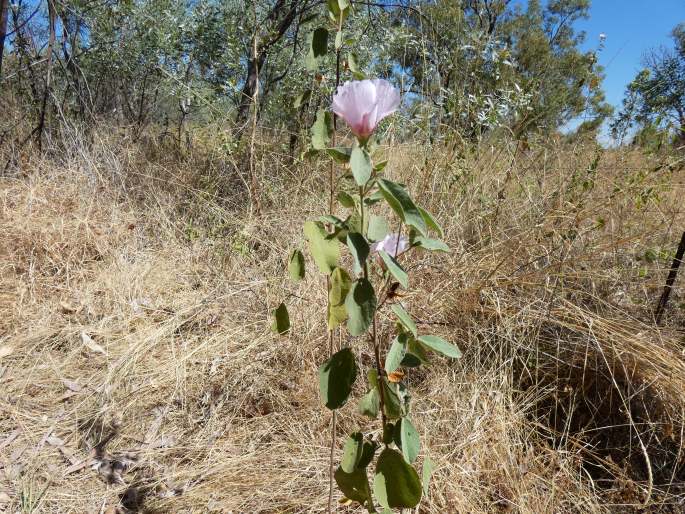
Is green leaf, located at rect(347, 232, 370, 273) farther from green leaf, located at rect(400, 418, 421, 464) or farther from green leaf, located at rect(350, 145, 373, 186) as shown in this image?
green leaf, located at rect(400, 418, 421, 464)

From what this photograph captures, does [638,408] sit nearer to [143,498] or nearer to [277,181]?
[143,498]

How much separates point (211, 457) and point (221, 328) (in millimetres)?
651

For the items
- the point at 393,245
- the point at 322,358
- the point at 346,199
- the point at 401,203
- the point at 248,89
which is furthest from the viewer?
the point at 248,89

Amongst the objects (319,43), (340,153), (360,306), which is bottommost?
(360,306)

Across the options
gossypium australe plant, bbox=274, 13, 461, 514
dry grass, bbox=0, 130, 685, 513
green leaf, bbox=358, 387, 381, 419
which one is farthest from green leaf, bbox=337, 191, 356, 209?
dry grass, bbox=0, 130, 685, 513

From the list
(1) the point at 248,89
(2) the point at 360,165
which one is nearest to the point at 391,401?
(2) the point at 360,165

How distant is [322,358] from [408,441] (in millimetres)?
1020

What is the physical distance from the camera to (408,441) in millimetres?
773

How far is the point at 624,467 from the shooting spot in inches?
52.8

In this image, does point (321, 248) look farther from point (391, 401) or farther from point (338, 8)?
point (338, 8)

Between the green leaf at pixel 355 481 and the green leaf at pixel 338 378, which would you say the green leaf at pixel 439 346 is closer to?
the green leaf at pixel 338 378

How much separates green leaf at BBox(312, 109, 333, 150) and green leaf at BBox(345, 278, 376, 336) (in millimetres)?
272

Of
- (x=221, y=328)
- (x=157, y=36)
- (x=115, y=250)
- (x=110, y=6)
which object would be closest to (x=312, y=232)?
(x=221, y=328)

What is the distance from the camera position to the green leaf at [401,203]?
2.02ft
